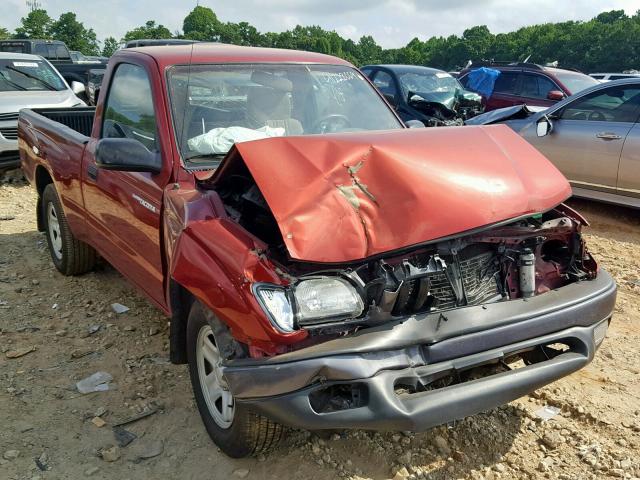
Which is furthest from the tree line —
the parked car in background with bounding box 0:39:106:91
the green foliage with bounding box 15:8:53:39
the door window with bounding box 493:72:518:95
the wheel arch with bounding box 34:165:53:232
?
the wheel arch with bounding box 34:165:53:232

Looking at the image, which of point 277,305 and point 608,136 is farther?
point 608,136

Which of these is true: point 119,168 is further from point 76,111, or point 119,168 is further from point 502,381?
point 76,111

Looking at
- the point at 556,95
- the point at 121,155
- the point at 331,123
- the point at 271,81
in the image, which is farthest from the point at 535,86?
the point at 121,155

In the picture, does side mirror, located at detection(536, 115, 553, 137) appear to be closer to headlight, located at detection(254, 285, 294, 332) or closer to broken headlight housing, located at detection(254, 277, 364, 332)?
broken headlight housing, located at detection(254, 277, 364, 332)

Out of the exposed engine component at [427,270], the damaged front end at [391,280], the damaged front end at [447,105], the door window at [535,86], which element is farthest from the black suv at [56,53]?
the damaged front end at [391,280]

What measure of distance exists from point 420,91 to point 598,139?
12.4ft

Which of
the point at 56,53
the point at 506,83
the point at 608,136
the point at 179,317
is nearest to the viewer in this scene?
the point at 179,317

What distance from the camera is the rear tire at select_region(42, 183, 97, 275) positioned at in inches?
193

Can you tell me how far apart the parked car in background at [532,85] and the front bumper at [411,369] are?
27.5ft

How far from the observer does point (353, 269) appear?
2.35 m

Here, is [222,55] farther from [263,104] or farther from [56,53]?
[56,53]

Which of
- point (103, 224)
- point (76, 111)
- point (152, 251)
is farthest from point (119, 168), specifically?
point (76, 111)

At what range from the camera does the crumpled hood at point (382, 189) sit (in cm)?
231

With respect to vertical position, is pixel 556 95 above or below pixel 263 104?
below
